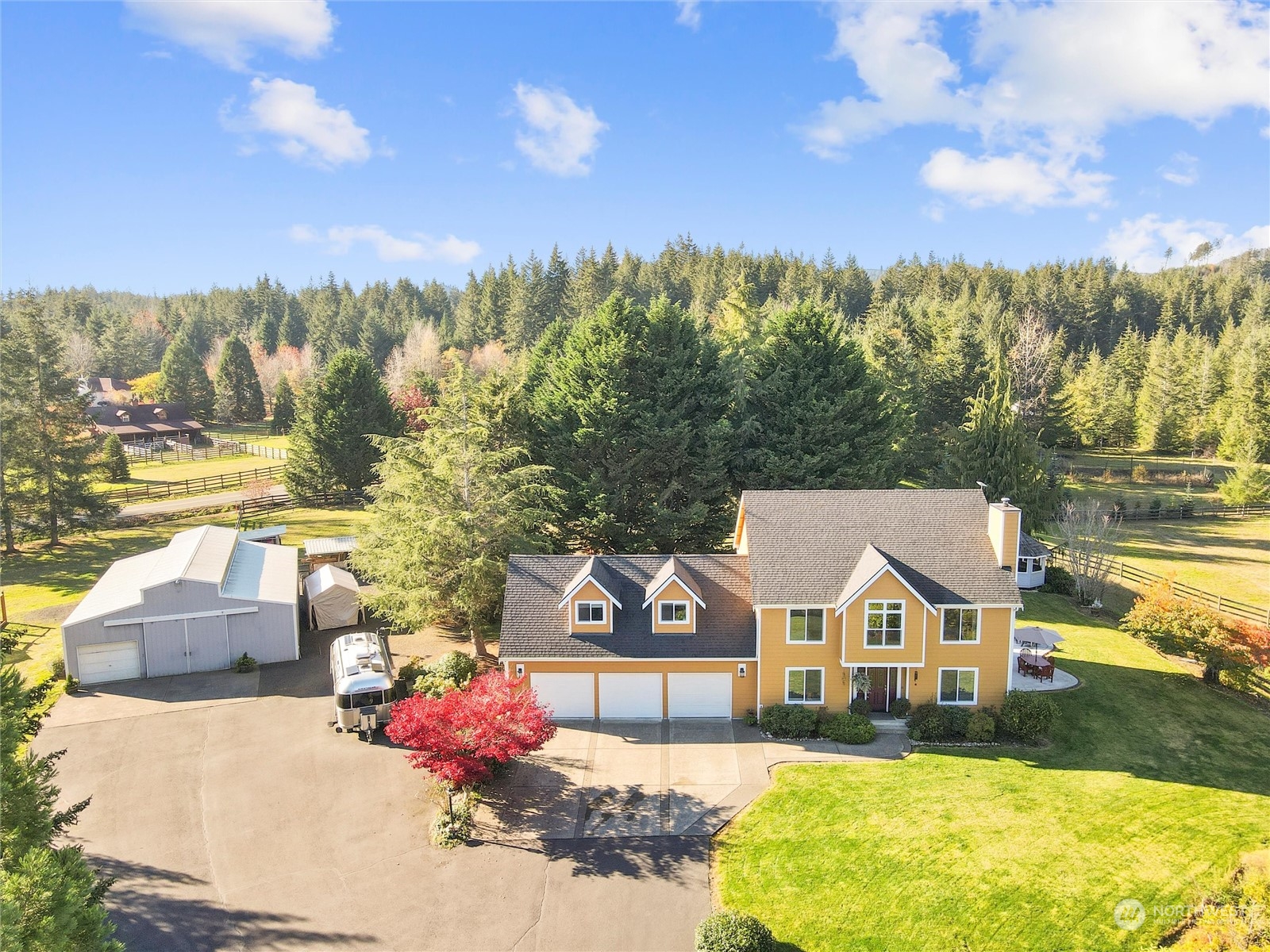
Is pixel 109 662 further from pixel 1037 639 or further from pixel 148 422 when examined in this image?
pixel 148 422

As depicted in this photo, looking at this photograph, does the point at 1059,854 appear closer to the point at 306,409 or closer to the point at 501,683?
the point at 501,683

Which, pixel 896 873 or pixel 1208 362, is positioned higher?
pixel 1208 362

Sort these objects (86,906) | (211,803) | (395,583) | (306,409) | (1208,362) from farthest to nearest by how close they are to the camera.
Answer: (1208,362)
(306,409)
(395,583)
(211,803)
(86,906)

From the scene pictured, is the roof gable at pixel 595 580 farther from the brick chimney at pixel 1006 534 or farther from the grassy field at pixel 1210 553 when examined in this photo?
the grassy field at pixel 1210 553

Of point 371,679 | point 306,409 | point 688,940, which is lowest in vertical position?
point 688,940

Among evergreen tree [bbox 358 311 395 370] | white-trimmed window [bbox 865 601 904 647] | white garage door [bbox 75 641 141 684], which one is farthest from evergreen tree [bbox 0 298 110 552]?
evergreen tree [bbox 358 311 395 370]

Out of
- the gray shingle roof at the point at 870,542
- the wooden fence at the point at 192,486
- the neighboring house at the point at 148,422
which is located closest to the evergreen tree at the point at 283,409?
the neighboring house at the point at 148,422

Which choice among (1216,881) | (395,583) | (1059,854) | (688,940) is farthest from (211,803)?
(1216,881)

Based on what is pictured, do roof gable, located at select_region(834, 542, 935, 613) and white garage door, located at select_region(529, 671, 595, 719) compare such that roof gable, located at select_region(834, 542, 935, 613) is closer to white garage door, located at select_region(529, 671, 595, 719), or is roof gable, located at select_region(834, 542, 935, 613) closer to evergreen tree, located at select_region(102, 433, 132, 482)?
white garage door, located at select_region(529, 671, 595, 719)
